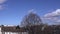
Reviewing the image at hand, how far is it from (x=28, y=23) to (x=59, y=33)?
12.1 m

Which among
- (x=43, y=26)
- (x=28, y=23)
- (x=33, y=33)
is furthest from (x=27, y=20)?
(x=33, y=33)

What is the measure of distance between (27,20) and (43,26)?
5.09 m

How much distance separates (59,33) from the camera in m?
40.0

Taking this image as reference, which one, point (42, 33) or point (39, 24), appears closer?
point (42, 33)

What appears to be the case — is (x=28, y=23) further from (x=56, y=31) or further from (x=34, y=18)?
(x=56, y=31)

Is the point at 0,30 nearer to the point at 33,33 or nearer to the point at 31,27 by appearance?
the point at 33,33

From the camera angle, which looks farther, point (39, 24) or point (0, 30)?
point (39, 24)

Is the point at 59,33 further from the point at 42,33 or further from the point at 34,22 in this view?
the point at 34,22

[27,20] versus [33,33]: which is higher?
[27,20]

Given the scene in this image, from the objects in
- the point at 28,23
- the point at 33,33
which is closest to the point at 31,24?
the point at 28,23

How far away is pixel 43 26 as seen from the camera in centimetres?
4922

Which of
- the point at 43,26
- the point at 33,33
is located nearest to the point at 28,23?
the point at 43,26

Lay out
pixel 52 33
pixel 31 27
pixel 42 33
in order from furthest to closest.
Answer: pixel 31 27
pixel 52 33
pixel 42 33

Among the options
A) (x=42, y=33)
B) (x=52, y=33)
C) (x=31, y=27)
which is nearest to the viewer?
(x=42, y=33)
